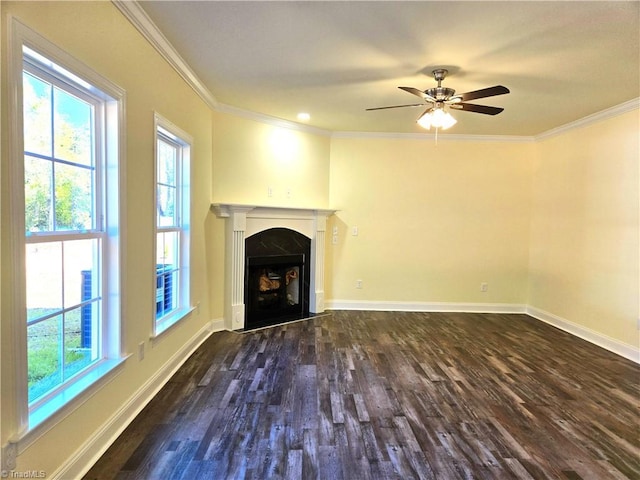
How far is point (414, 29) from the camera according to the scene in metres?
2.27

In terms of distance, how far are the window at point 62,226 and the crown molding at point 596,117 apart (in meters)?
4.71

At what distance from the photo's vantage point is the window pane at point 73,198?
169cm

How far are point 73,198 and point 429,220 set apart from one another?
14.7 ft

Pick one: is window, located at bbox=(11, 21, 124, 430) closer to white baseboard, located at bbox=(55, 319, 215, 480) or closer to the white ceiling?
white baseboard, located at bbox=(55, 319, 215, 480)

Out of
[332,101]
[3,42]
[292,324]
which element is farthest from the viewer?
[292,324]

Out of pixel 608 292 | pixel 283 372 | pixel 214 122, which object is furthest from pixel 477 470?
pixel 214 122

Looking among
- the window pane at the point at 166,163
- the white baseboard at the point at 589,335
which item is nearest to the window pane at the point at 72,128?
the window pane at the point at 166,163

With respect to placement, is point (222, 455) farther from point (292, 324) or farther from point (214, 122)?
point (214, 122)

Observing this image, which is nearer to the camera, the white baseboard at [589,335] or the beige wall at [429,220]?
the white baseboard at [589,335]

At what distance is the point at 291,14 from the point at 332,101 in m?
1.57

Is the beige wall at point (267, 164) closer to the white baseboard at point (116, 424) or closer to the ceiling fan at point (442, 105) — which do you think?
the white baseboard at point (116, 424)

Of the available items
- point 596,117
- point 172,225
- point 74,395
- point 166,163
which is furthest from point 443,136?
point 74,395

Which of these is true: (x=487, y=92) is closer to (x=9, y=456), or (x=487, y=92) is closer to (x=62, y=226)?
(x=62, y=226)

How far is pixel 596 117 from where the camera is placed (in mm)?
3943
